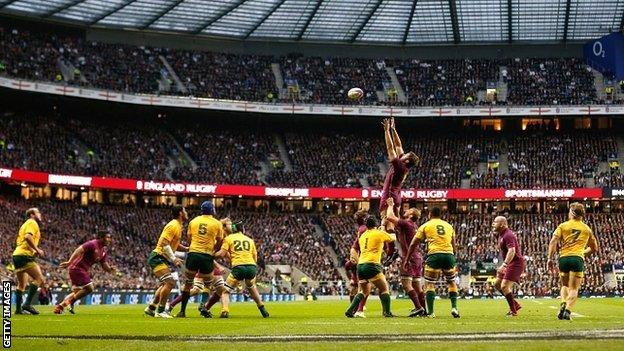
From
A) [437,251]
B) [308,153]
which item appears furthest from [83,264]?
[308,153]

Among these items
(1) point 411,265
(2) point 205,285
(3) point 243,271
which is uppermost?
(1) point 411,265

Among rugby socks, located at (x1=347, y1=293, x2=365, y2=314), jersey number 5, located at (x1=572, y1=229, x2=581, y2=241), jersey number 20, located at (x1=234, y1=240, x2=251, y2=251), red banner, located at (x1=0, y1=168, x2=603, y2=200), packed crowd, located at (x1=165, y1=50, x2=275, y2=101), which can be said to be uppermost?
packed crowd, located at (x1=165, y1=50, x2=275, y2=101)

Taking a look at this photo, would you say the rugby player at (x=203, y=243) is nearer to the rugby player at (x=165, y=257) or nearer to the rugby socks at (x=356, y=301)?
the rugby player at (x=165, y=257)

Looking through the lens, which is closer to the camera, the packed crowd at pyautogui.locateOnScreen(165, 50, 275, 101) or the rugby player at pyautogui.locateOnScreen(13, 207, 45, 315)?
the rugby player at pyautogui.locateOnScreen(13, 207, 45, 315)

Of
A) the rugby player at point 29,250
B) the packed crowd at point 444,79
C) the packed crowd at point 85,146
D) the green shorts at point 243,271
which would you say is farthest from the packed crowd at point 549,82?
the rugby player at point 29,250

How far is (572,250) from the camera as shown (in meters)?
18.9

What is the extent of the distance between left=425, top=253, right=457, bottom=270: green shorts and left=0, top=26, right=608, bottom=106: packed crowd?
5163 cm

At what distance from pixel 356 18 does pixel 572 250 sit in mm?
54370

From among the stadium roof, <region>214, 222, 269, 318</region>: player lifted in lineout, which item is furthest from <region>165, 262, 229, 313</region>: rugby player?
the stadium roof

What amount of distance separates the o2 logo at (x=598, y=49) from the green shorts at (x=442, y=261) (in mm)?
53268

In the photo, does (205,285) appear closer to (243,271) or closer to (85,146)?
(243,271)

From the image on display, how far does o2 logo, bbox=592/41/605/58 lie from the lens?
69219 mm

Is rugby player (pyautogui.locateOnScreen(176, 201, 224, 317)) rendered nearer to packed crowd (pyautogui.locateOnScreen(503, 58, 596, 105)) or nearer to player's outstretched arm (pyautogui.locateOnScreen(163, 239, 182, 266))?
player's outstretched arm (pyautogui.locateOnScreen(163, 239, 182, 266))

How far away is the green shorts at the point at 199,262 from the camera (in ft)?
67.1
